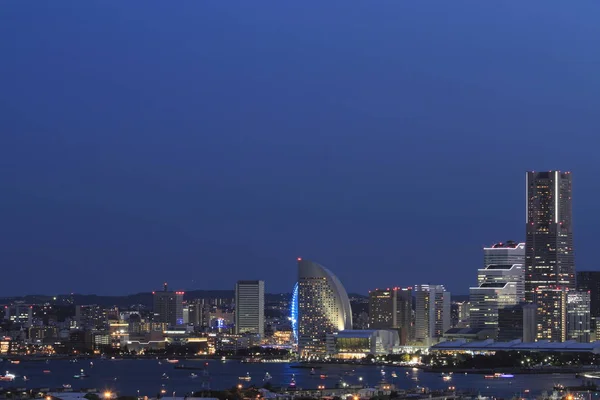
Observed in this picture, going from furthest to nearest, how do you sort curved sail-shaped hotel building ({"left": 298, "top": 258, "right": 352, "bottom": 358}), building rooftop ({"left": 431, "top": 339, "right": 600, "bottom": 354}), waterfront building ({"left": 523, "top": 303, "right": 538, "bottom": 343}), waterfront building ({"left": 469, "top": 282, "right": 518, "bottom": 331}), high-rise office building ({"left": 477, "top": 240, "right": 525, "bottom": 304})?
high-rise office building ({"left": 477, "top": 240, "right": 525, "bottom": 304}) → waterfront building ({"left": 469, "top": 282, "right": 518, "bottom": 331}) → waterfront building ({"left": 523, "top": 303, "right": 538, "bottom": 343}) → curved sail-shaped hotel building ({"left": 298, "top": 258, "right": 352, "bottom": 358}) → building rooftop ({"left": 431, "top": 339, "right": 600, "bottom": 354})

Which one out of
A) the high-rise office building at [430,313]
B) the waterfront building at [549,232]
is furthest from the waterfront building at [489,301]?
the high-rise office building at [430,313]

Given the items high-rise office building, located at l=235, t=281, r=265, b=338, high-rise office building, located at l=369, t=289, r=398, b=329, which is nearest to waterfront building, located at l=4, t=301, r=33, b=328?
high-rise office building, located at l=235, t=281, r=265, b=338

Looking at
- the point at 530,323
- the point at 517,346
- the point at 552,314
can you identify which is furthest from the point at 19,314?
the point at 517,346

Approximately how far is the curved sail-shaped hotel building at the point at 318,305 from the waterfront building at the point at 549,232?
15855mm

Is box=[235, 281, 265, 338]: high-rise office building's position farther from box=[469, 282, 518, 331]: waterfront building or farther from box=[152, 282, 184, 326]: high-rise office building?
box=[469, 282, 518, 331]: waterfront building

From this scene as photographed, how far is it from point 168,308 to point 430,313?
31.6m

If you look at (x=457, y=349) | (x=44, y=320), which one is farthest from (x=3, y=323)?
(x=457, y=349)

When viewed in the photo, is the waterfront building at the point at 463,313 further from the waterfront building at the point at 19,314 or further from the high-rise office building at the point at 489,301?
the waterfront building at the point at 19,314

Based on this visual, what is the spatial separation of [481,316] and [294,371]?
30.3 metres

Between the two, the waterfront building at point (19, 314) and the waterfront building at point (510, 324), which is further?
the waterfront building at point (19, 314)

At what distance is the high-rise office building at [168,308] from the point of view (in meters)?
119

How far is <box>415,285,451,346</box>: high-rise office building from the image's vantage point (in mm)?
94438

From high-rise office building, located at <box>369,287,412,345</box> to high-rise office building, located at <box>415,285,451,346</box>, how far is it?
0.68 meters

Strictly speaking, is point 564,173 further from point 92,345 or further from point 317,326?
point 92,345
